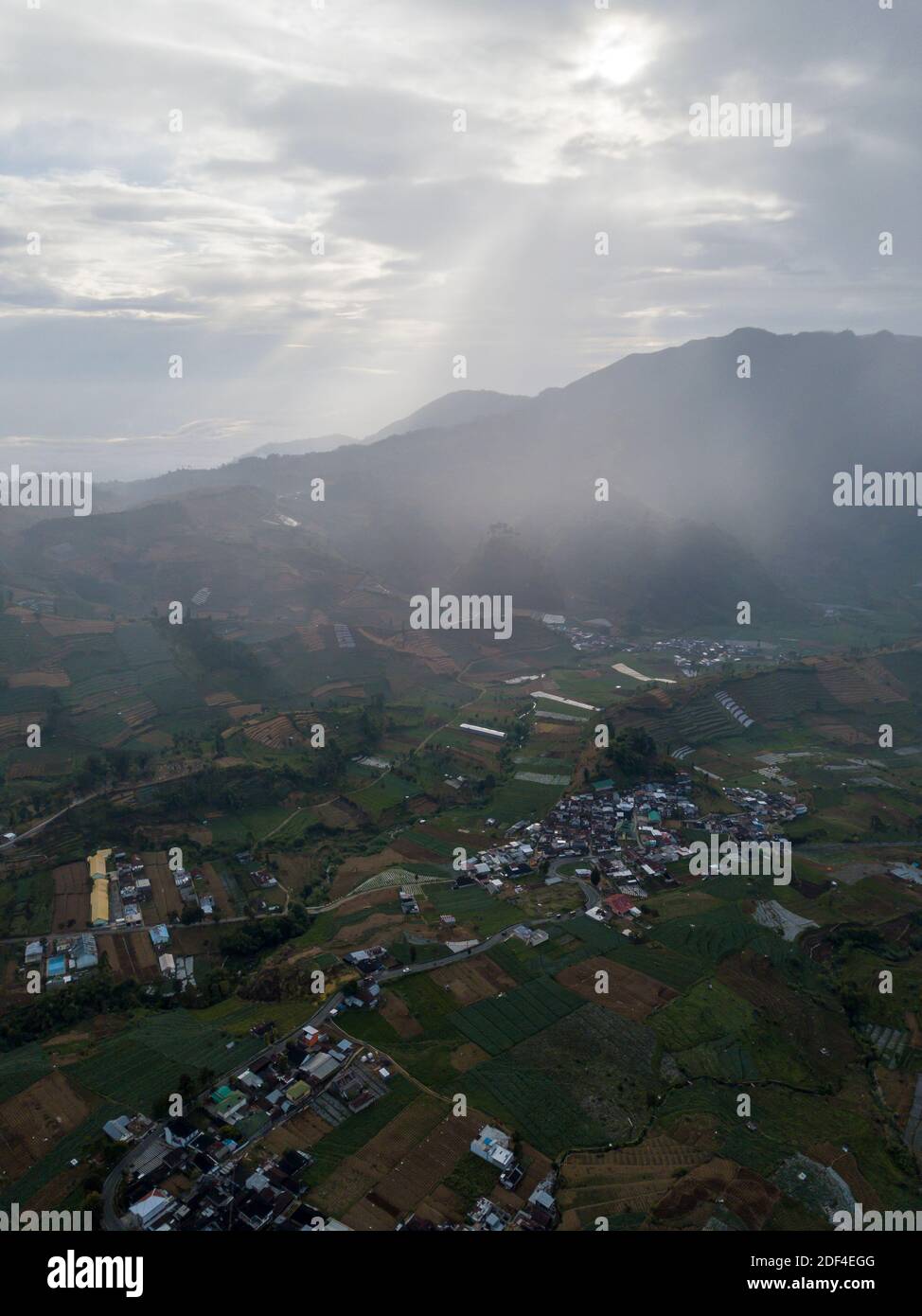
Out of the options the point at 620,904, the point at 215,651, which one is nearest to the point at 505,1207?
the point at 620,904

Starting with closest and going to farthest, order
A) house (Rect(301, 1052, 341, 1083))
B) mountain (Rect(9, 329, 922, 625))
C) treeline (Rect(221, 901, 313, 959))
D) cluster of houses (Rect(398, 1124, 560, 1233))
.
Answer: cluster of houses (Rect(398, 1124, 560, 1233)) → house (Rect(301, 1052, 341, 1083)) → treeline (Rect(221, 901, 313, 959)) → mountain (Rect(9, 329, 922, 625))

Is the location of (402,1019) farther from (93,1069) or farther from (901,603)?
(901,603)

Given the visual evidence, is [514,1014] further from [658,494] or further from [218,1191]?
[658,494]

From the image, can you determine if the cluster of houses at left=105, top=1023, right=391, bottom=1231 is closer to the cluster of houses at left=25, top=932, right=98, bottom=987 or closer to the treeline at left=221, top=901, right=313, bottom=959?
the treeline at left=221, top=901, right=313, bottom=959

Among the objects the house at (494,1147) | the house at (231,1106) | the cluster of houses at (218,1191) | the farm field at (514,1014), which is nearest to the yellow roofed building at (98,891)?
the house at (231,1106)

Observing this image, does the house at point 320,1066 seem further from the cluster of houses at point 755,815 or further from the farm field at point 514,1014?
the cluster of houses at point 755,815

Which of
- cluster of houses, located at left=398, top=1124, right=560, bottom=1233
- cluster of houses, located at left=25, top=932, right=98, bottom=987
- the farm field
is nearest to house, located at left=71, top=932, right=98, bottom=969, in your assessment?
cluster of houses, located at left=25, top=932, right=98, bottom=987

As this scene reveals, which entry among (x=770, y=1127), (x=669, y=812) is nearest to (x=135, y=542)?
(x=669, y=812)

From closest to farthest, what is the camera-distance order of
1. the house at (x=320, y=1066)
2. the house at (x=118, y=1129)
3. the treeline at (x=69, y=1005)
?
the house at (x=118, y=1129), the house at (x=320, y=1066), the treeline at (x=69, y=1005)
